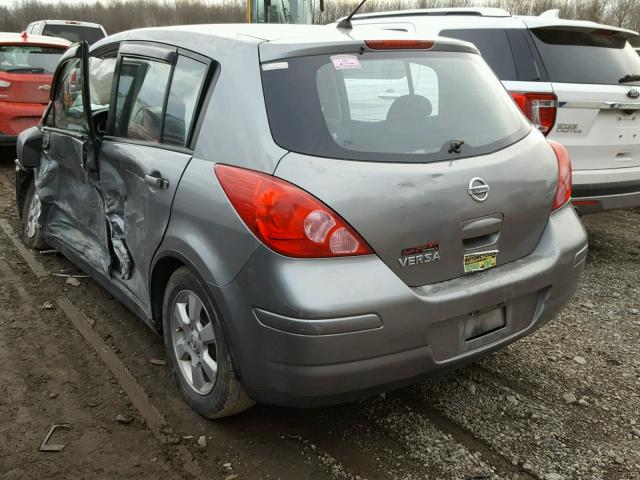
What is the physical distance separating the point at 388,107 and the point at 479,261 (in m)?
0.76

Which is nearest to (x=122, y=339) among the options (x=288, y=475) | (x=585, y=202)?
(x=288, y=475)

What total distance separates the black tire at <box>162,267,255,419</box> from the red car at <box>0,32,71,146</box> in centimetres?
633

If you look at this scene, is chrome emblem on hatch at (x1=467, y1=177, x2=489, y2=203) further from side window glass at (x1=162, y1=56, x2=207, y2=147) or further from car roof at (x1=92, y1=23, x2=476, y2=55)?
side window glass at (x1=162, y1=56, x2=207, y2=147)

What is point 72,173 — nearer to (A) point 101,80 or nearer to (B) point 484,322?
(A) point 101,80

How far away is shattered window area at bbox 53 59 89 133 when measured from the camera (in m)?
3.92

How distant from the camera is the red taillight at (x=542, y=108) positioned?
4.55 m

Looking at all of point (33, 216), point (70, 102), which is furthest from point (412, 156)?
point (33, 216)

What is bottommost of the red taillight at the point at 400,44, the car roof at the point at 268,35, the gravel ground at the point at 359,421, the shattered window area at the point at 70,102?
the gravel ground at the point at 359,421

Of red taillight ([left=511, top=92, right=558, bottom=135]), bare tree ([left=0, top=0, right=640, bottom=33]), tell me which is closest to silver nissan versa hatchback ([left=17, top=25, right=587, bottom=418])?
red taillight ([left=511, top=92, right=558, bottom=135])

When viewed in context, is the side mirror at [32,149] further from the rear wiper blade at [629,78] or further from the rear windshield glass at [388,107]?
the rear wiper blade at [629,78]

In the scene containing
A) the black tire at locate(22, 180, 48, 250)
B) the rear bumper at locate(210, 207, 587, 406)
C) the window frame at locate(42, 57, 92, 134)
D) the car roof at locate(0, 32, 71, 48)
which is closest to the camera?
the rear bumper at locate(210, 207, 587, 406)

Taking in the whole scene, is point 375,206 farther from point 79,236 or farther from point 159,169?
point 79,236

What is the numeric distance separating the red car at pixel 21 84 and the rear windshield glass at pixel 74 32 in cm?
840

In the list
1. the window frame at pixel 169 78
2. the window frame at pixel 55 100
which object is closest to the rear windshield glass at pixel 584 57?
the window frame at pixel 169 78
